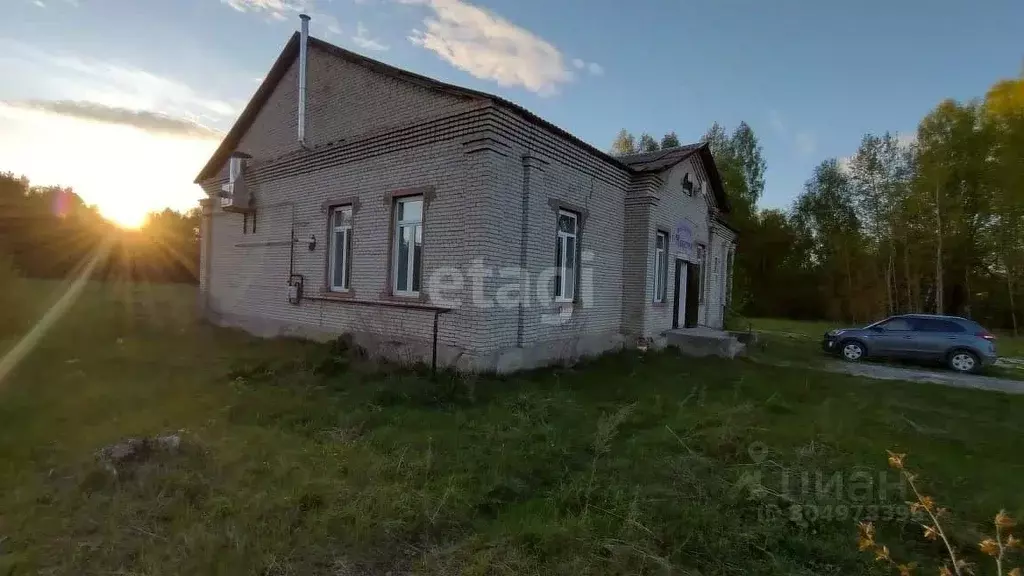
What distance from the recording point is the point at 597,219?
10.4 metres

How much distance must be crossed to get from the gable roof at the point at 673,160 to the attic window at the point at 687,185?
0.60m

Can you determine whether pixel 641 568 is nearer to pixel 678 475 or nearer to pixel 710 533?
pixel 710 533

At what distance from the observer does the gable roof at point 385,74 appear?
8031 millimetres

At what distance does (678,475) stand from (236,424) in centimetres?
449

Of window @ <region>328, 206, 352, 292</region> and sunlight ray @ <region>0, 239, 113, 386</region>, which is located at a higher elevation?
window @ <region>328, 206, 352, 292</region>

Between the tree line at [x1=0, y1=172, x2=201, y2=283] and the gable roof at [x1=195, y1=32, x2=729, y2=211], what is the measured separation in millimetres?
8292

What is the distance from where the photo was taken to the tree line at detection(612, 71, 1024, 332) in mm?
24109

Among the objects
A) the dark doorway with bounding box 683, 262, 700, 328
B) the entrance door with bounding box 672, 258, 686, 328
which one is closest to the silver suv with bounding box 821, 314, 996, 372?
the dark doorway with bounding box 683, 262, 700, 328

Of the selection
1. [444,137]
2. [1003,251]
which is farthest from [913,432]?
[1003,251]

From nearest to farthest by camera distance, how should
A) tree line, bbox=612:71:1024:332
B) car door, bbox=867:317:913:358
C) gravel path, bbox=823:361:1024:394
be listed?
1. gravel path, bbox=823:361:1024:394
2. car door, bbox=867:317:913:358
3. tree line, bbox=612:71:1024:332

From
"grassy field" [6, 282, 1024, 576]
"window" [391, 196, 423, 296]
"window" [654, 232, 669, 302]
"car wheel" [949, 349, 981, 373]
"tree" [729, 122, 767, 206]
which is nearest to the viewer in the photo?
"grassy field" [6, 282, 1024, 576]

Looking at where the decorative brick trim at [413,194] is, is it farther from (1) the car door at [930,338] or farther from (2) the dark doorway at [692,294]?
(1) the car door at [930,338]

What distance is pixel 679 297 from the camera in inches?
531

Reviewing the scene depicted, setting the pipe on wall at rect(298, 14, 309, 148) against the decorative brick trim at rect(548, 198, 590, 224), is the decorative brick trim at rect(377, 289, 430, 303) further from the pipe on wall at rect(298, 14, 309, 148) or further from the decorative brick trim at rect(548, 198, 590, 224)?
the pipe on wall at rect(298, 14, 309, 148)
